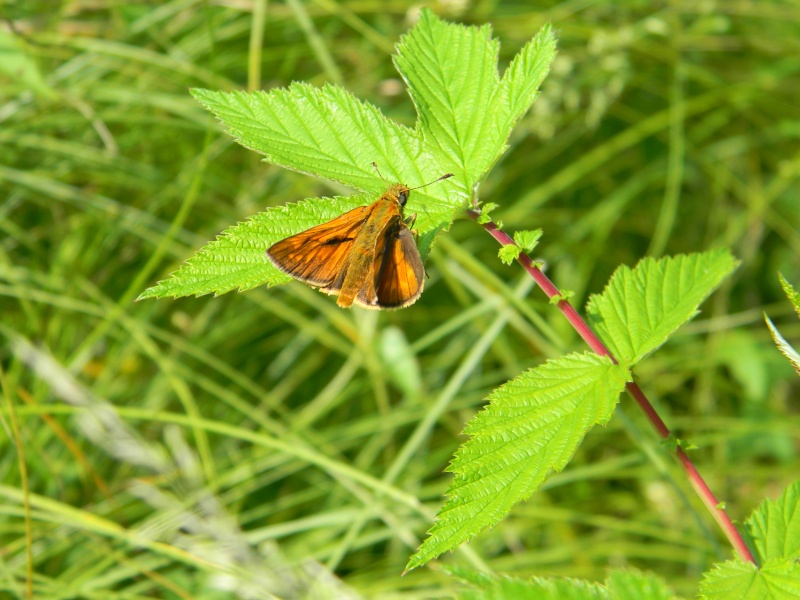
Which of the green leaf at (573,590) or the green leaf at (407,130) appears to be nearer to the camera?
the green leaf at (573,590)

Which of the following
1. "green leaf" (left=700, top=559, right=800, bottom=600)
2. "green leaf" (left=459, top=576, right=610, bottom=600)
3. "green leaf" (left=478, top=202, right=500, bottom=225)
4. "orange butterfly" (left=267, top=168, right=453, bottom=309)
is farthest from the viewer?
"orange butterfly" (left=267, top=168, right=453, bottom=309)

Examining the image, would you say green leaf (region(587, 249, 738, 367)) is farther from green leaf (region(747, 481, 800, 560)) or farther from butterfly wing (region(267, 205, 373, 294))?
butterfly wing (region(267, 205, 373, 294))

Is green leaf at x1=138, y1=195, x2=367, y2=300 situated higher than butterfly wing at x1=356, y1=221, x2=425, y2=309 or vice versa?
green leaf at x1=138, y1=195, x2=367, y2=300

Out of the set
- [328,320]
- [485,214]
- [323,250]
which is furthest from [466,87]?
[328,320]

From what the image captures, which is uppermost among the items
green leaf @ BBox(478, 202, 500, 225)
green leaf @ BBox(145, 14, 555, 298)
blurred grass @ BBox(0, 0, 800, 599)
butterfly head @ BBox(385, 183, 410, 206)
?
green leaf @ BBox(145, 14, 555, 298)

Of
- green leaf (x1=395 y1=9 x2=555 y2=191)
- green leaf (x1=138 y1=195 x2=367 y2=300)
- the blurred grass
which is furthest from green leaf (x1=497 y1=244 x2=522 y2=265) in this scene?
the blurred grass

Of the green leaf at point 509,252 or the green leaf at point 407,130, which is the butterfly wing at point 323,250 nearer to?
A: the green leaf at point 407,130

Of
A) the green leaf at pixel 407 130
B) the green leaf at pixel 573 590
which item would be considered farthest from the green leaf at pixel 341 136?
the green leaf at pixel 573 590
